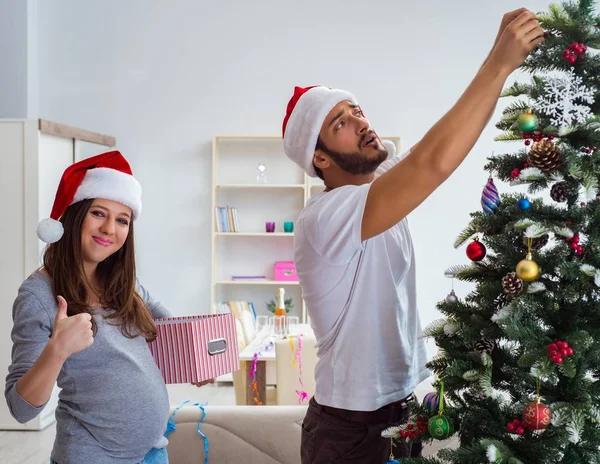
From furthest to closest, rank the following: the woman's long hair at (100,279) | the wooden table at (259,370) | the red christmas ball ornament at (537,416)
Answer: the wooden table at (259,370), the woman's long hair at (100,279), the red christmas ball ornament at (537,416)

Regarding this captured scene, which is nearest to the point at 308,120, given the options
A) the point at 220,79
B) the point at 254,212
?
the point at 254,212

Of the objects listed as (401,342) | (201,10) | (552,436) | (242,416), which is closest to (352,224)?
(401,342)

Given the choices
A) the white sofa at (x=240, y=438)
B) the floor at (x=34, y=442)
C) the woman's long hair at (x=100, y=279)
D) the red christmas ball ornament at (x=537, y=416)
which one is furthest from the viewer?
the floor at (x=34, y=442)

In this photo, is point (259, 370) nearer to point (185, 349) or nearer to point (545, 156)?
point (185, 349)

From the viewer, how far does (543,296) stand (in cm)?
127

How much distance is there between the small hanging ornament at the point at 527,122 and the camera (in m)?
1.28

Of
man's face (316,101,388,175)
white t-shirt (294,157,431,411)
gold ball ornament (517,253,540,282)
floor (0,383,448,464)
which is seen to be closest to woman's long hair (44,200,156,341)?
white t-shirt (294,157,431,411)

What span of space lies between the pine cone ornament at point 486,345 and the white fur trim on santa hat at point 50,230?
1.10m

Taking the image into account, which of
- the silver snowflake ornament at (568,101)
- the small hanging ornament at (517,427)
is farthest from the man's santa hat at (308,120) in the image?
the small hanging ornament at (517,427)

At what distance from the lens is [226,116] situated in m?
6.58

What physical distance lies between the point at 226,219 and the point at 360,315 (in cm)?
495

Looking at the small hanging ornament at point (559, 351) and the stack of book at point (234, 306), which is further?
the stack of book at point (234, 306)

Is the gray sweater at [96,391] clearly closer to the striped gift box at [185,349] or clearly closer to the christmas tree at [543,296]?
the striped gift box at [185,349]

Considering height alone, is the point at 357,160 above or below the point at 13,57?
below
